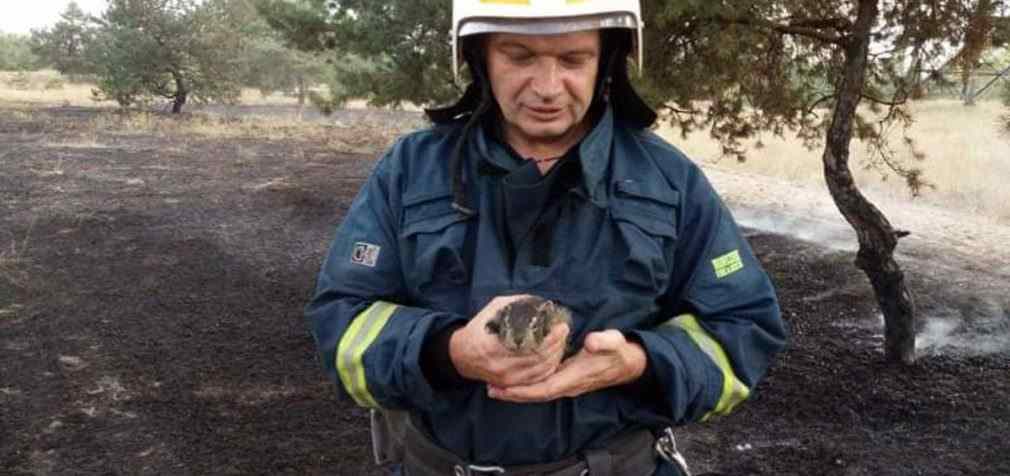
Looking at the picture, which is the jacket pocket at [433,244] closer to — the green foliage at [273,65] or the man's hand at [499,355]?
the man's hand at [499,355]

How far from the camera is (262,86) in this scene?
120 feet

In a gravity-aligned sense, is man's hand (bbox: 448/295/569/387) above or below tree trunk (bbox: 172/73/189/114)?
above

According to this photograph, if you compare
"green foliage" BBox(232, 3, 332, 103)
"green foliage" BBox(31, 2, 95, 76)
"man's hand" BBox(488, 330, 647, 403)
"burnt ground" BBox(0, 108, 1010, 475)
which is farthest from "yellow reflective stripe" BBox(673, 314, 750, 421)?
"green foliage" BBox(31, 2, 95, 76)

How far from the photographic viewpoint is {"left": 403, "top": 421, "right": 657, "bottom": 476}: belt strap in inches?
61.2

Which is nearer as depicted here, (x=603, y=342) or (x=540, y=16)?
(x=603, y=342)

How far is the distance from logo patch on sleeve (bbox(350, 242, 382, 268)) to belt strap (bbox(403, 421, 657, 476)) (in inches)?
14.1

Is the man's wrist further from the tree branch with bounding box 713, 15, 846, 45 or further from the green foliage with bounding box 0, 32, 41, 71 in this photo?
the green foliage with bounding box 0, 32, 41, 71

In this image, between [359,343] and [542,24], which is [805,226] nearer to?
[542,24]

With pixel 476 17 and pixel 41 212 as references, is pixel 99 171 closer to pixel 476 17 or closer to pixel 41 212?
pixel 41 212

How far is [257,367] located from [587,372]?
4.60m

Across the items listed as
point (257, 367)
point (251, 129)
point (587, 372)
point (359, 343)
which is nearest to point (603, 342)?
point (587, 372)

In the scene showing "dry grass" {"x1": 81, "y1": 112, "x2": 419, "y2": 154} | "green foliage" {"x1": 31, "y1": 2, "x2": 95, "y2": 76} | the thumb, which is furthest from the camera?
"green foliage" {"x1": 31, "y1": 2, "x2": 95, "y2": 76}

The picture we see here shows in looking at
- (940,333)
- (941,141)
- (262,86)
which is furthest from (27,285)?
(262,86)

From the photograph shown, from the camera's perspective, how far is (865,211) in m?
5.34
